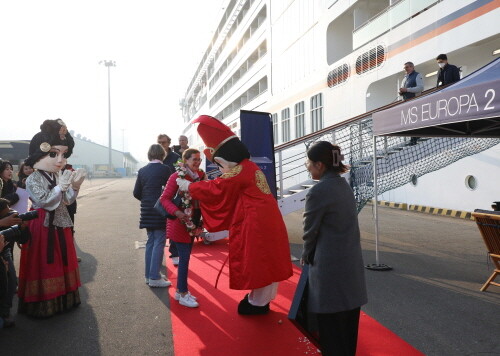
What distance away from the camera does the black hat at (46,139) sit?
3.94 m

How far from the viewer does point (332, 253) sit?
8.01 ft

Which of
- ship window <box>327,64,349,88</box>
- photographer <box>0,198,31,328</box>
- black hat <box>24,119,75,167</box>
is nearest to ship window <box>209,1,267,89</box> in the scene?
ship window <box>327,64,349,88</box>

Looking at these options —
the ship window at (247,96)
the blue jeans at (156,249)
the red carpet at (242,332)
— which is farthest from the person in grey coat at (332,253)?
the ship window at (247,96)

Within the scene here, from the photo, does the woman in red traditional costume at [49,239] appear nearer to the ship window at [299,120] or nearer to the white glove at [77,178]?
the white glove at [77,178]

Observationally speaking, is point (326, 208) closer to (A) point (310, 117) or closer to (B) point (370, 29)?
(B) point (370, 29)

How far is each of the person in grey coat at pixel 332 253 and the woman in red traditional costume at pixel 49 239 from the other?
273cm

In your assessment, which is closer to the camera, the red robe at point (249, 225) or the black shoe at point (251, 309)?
the red robe at point (249, 225)

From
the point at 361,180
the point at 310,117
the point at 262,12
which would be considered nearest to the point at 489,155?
the point at 361,180

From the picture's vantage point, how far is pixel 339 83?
14961 mm

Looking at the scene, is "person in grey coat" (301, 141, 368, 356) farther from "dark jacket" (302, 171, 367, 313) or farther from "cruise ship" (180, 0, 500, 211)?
"cruise ship" (180, 0, 500, 211)

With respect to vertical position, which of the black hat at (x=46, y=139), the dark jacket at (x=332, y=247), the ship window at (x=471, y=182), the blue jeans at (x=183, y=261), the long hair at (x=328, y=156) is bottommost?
the blue jeans at (x=183, y=261)

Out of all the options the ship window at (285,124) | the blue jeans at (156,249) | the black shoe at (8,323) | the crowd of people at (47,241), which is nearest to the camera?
the black shoe at (8,323)

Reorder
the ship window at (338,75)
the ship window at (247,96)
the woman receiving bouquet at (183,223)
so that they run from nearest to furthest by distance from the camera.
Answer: the woman receiving bouquet at (183,223)
the ship window at (338,75)
the ship window at (247,96)

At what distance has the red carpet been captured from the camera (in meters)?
3.14
